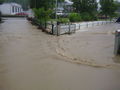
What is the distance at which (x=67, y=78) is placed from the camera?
22.2ft

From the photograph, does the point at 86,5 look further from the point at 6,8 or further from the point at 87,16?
the point at 6,8

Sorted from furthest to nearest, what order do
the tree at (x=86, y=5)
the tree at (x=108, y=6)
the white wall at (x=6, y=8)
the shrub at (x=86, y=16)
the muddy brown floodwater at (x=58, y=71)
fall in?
1. the white wall at (x=6, y=8)
2. the tree at (x=108, y=6)
3. the tree at (x=86, y=5)
4. the shrub at (x=86, y=16)
5. the muddy brown floodwater at (x=58, y=71)

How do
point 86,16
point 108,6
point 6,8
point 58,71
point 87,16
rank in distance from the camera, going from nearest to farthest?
point 58,71 → point 86,16 → point 87,16 → point 108,6 → point 6,8

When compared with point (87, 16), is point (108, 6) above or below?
above

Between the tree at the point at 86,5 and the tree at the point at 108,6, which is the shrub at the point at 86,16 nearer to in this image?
the tree at the point at 86,5

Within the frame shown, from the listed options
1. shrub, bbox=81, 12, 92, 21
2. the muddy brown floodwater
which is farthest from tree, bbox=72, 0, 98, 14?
the muddy brown floodwater

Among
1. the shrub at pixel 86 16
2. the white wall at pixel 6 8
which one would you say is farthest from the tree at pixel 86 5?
the white wall at pixel 6 8

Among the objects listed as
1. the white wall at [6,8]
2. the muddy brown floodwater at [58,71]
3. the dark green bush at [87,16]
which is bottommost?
the muddy brown floodwater at [58,71]

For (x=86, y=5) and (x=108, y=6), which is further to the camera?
(x=108, y=6)

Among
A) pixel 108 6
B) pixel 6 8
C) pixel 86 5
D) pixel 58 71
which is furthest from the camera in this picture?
pixel 6 8

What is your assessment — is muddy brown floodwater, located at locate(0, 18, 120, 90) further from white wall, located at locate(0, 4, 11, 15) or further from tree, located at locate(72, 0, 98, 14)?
white wall, located at locate(0, 4, 11, 15)

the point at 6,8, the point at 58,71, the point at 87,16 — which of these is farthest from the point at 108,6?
the point at 58,71

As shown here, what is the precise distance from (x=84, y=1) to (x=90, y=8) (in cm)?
238

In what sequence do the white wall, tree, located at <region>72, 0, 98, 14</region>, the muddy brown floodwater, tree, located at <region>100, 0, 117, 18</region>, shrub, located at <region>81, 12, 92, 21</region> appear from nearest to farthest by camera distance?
the muddy brown floodwater
shrub, located at <region>81, 12, 92, 21</region>
tree, located at <region>72, 0, 98, 14</region>
tree, located at <region>100, 0, 117, 18</region>
the white wall
